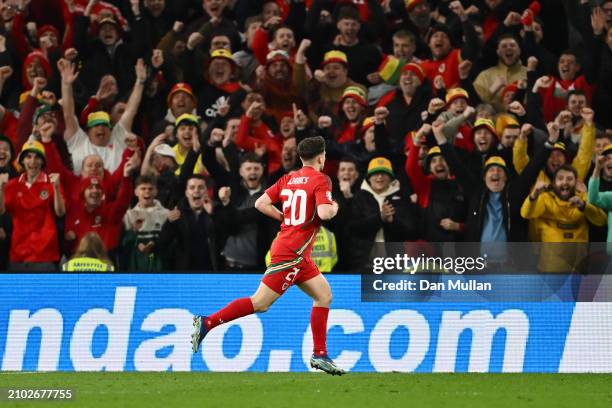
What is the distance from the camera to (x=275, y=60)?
13805 millimetres

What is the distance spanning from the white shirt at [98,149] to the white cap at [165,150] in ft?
1.72

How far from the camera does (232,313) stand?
8555 millimetres

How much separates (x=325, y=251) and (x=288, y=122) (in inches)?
89.4

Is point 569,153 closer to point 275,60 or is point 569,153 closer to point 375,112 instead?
point 375,112

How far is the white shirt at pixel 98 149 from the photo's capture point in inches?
534

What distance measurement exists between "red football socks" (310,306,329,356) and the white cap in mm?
5444

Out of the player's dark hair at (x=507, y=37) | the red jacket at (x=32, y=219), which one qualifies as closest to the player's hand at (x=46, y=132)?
the red jacket at (x=32, y=219)

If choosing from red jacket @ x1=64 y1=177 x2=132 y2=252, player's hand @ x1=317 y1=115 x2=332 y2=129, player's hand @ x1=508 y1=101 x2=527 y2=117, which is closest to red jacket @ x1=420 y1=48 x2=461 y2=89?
player's hand @ x1=508 y1=101 x2=527 y2=117

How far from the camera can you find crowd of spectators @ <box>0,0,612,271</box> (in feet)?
40.8

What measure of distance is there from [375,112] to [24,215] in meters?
4.64

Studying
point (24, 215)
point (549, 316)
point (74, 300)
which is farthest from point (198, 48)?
point (549, 316)

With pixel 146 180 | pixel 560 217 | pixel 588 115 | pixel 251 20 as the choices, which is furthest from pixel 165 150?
pixel 588 115

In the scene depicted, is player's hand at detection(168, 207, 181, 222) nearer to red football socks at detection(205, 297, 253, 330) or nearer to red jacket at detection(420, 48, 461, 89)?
red jacket at detection(420, 48, 461, 89)

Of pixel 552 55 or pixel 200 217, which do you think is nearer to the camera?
pixel 200 217
